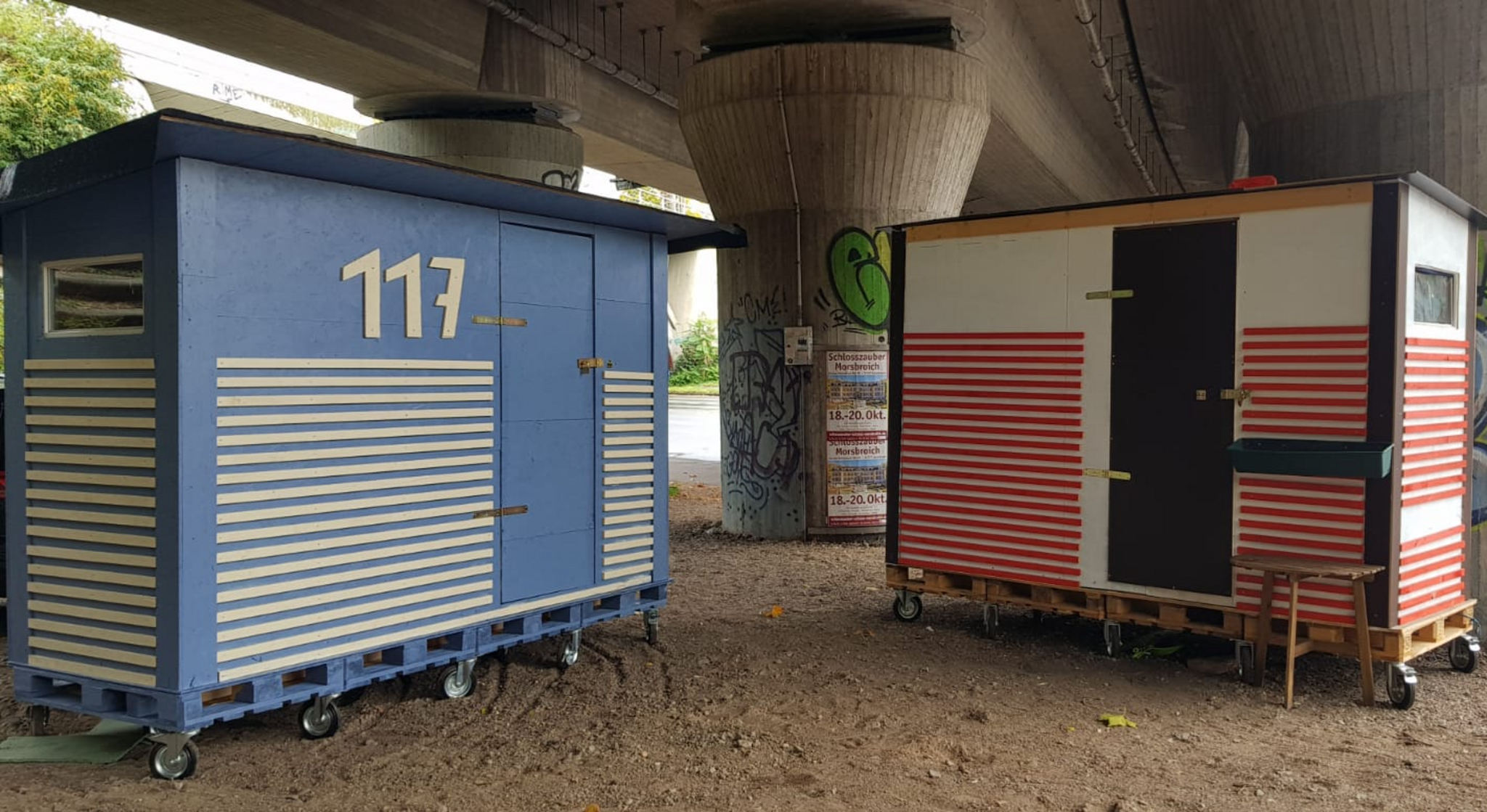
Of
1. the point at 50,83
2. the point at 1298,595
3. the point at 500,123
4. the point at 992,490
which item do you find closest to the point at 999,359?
the point at 992,490

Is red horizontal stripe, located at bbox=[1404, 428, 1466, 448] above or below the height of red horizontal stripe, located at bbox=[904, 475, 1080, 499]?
above

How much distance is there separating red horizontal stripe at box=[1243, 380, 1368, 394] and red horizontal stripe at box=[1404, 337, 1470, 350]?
0.40m

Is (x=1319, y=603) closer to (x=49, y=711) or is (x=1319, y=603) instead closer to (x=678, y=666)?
(x=678, y=666)

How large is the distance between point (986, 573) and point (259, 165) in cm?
576

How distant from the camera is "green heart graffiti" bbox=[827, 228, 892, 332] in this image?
44.3 ft

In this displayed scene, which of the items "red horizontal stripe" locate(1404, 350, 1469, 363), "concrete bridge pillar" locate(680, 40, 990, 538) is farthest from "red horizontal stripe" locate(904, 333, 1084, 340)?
"concrete bridge pillar" locate(680, 40, 990, 538)

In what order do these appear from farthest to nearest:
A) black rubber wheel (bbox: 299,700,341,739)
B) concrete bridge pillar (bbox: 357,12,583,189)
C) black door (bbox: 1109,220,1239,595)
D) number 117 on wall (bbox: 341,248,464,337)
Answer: concrete bridge pillar (bbox: 357,12,583,189) < black door (bbox: 1109,220,1239,595) < number 117 on wall (bbox: 341,248,464,337) < black rubber wheel (bbox: 299,700,341,739)

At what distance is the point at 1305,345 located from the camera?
23.7 ft

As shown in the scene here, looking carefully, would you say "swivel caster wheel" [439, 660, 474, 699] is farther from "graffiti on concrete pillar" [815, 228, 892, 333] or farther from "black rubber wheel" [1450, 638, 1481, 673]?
"graffiti on concrete pillar" [815, 228, 892, 333]

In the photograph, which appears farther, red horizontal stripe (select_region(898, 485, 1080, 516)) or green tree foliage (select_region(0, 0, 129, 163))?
green tree foliage (select_region(0, 0, 129, 163))

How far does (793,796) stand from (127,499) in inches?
142

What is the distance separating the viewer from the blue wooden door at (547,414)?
7242 millimetres

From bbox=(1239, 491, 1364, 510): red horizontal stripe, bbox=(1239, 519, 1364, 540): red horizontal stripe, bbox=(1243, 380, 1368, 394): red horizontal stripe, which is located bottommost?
bbox=(1239, 519, 1364, 540): red horizontal stripe

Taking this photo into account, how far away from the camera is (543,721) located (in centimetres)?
667
